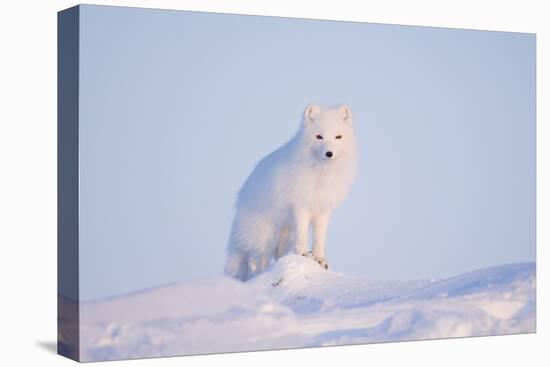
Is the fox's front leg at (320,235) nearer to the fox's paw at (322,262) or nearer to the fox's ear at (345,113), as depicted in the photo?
the fox's paw at (322,262)

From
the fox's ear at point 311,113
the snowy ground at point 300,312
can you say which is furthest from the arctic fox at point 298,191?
the snowy ground at point 300,312

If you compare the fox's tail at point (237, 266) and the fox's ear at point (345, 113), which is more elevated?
the fox's ear at point (345, 113)

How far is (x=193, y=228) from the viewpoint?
8.37 m

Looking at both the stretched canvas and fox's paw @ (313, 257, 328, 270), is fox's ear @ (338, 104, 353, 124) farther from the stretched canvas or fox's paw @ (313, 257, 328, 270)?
fox's paw @ (313, 257, 328, 270)

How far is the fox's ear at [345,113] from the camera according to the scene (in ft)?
29.0

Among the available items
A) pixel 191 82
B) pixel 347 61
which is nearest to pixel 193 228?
pixel 191 82

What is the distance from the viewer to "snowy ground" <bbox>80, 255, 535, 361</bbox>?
8070 millimetres

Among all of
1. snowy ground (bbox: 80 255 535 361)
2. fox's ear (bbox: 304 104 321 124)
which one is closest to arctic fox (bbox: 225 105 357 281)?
fox's ear (bbox: 304 104 321 124)

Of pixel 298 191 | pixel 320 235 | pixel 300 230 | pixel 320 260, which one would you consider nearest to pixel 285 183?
pixel 298 191

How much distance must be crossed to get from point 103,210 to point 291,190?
1545 millimetres

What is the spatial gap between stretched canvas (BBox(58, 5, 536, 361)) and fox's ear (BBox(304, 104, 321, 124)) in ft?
0.04

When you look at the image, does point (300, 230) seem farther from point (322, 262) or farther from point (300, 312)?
point (300, 312)

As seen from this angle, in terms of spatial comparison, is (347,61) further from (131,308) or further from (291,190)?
(131,308)

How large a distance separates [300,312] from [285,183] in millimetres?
974
